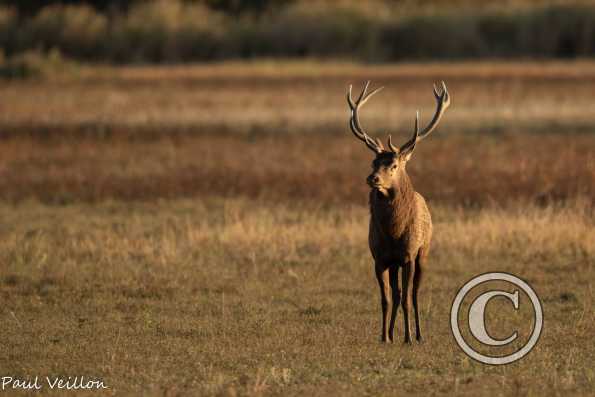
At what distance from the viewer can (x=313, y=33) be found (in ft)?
171

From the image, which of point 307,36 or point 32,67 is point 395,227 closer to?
point 32,67

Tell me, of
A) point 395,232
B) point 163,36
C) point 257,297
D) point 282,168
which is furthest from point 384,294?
point 163,36

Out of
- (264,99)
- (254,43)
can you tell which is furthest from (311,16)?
(264,99)

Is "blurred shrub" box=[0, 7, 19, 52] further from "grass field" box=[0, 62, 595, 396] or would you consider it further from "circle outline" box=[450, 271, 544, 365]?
"circle outline" box=[450, 271, 544, 365]

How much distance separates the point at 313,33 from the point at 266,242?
37566mm

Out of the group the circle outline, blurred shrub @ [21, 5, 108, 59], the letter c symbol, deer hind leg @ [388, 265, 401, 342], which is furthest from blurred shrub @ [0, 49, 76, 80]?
deer hind leg @ [388, 265, 401, 342]

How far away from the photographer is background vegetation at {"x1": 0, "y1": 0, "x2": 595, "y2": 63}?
50656 millimetres

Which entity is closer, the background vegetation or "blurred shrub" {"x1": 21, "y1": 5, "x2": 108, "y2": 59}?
the background vegetation

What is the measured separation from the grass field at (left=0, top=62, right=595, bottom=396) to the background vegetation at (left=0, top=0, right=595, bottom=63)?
1739 cm

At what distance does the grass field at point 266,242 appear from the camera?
378 inches

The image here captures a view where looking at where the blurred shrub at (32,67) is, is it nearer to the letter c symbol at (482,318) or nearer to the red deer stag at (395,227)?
the letter c symbol at (482,318)

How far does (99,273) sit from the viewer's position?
44.9ft

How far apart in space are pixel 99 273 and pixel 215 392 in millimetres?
5290

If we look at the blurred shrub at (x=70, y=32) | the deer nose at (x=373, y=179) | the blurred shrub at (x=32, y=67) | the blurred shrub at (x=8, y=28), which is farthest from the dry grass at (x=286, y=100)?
the deer nose at (x=373, y=179)
